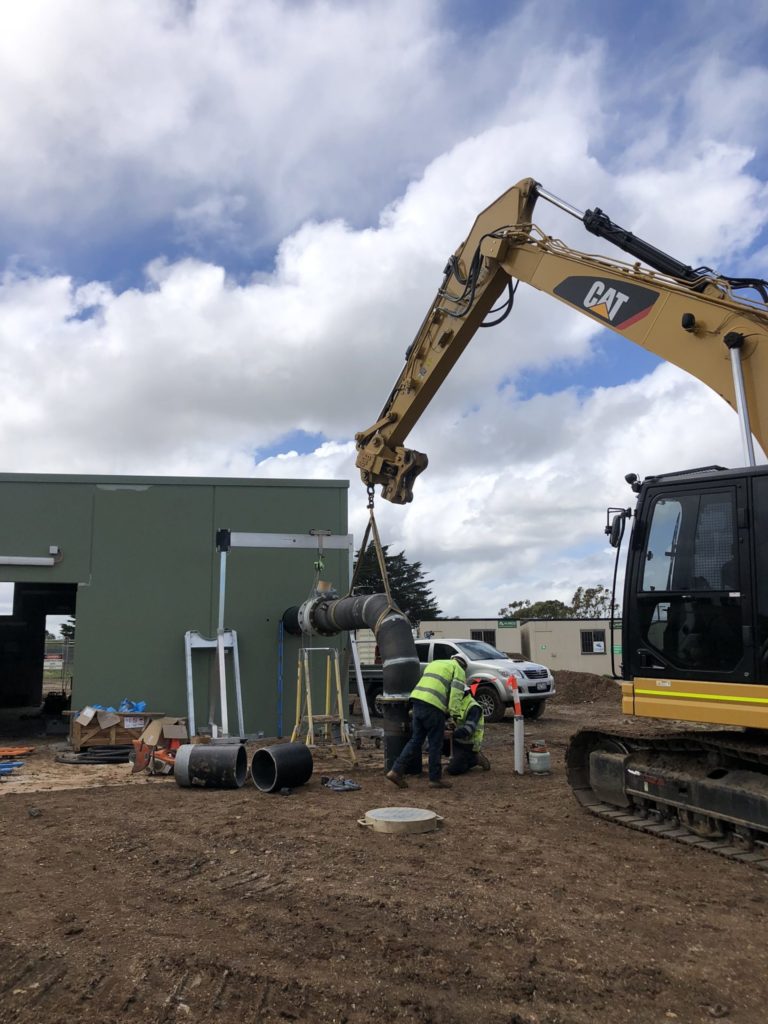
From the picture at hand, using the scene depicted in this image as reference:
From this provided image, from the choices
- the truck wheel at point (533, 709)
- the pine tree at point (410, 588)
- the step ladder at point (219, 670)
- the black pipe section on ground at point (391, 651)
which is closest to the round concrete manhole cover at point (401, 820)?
the black pipe section on ground at point (391, 651)

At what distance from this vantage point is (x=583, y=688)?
82.2 ft

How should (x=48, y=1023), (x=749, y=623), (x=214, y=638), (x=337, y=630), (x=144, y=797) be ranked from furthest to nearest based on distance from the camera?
1. (x=214, y=638)
2. (x=337, y=630)
3. (x=144, y=797)
4. (x=749, y=623)
5. (x=48, y=1023)

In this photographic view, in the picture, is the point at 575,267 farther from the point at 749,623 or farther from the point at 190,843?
the point at 190,843

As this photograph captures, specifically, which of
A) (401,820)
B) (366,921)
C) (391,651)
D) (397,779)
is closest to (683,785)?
(401,820)

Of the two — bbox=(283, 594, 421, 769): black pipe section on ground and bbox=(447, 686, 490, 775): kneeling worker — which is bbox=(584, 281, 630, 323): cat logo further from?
bbox=(447, 686, 490, 775): kneeling worker

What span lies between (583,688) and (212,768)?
17793mm

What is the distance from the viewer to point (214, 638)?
14.8 m

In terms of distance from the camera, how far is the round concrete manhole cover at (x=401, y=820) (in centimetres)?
712

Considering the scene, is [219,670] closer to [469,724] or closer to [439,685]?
[469,724]

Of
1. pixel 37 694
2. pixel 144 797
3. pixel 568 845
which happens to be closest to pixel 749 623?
pixel 568 845

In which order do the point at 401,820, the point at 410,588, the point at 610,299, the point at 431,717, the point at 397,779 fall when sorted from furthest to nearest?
the point at 410,588
the point at 397,779
the point at 431,717
the point at 610,299
the point at 401,820

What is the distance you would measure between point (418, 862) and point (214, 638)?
9.32m

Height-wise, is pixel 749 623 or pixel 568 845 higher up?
pixel 749 623

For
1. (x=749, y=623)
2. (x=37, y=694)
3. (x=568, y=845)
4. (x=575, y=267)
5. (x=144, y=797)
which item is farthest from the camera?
(x=37, y=694)
